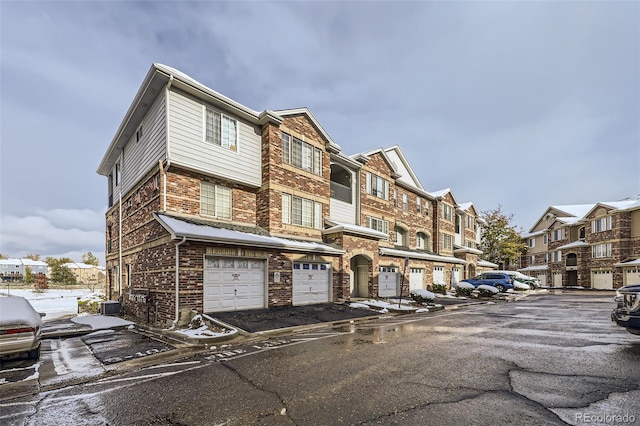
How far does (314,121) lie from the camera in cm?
1938

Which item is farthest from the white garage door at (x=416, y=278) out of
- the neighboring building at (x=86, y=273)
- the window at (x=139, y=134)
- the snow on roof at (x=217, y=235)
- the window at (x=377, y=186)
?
the neighboring building at (x=86, y=273)

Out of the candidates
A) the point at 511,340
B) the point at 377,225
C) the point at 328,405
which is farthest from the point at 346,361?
the point at 377,225

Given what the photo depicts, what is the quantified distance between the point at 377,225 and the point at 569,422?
69.2ft

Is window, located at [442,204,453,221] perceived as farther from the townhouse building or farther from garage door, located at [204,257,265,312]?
garage door, located at [204,257,265,312]

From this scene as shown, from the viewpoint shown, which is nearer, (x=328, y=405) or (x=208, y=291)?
(x=328, y=405)

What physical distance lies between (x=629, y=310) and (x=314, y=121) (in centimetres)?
1602

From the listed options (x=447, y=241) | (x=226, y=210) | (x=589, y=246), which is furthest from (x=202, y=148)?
(x=589, y=246)

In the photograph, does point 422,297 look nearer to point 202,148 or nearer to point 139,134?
point 202,148

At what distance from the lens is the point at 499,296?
27844 mm

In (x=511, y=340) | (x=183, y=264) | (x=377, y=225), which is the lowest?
(x=511, y=340)

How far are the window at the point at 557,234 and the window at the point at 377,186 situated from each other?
42980mm

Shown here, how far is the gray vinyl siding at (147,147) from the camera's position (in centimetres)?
1441

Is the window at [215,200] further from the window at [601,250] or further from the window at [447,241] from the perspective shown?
the window at [601,250]

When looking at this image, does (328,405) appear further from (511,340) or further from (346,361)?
(511,340)
